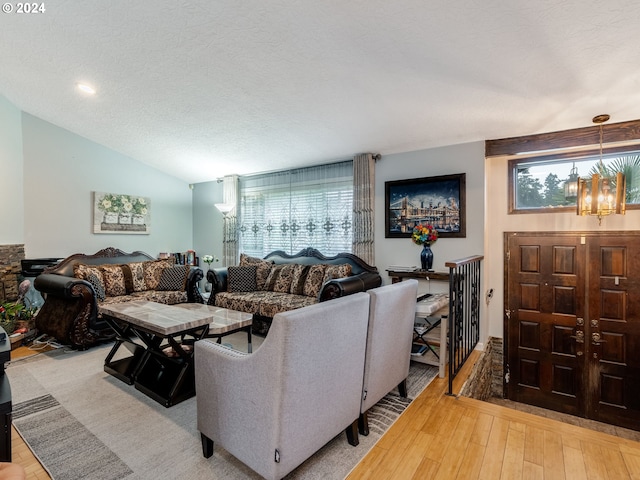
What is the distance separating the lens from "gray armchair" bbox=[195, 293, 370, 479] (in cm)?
139

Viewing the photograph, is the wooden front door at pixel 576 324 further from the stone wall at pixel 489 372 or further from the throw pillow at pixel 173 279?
the throw pillow at pixel 173 279

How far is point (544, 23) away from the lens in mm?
1926

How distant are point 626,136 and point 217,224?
592 cm

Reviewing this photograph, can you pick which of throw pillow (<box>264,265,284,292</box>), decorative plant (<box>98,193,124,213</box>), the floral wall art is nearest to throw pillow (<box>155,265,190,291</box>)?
the floral wall art

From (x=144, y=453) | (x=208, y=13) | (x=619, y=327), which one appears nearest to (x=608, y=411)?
(x=619, y=327)

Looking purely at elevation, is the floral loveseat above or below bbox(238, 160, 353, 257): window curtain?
below

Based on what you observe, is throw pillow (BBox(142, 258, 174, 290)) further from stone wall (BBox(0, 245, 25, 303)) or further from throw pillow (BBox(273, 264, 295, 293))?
throw pillow (BBox(273, 264, 295, 293))

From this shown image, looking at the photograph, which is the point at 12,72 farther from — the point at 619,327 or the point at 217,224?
the point at 619,327

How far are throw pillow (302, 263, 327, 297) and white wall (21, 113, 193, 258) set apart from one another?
3219mm

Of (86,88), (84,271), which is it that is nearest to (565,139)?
(86,88)

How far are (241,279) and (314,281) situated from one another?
3.67 feet

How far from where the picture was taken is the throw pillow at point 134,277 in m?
4.61

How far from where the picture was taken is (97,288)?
3990 mm

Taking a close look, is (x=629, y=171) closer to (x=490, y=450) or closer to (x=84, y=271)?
(x=490, y=450)
